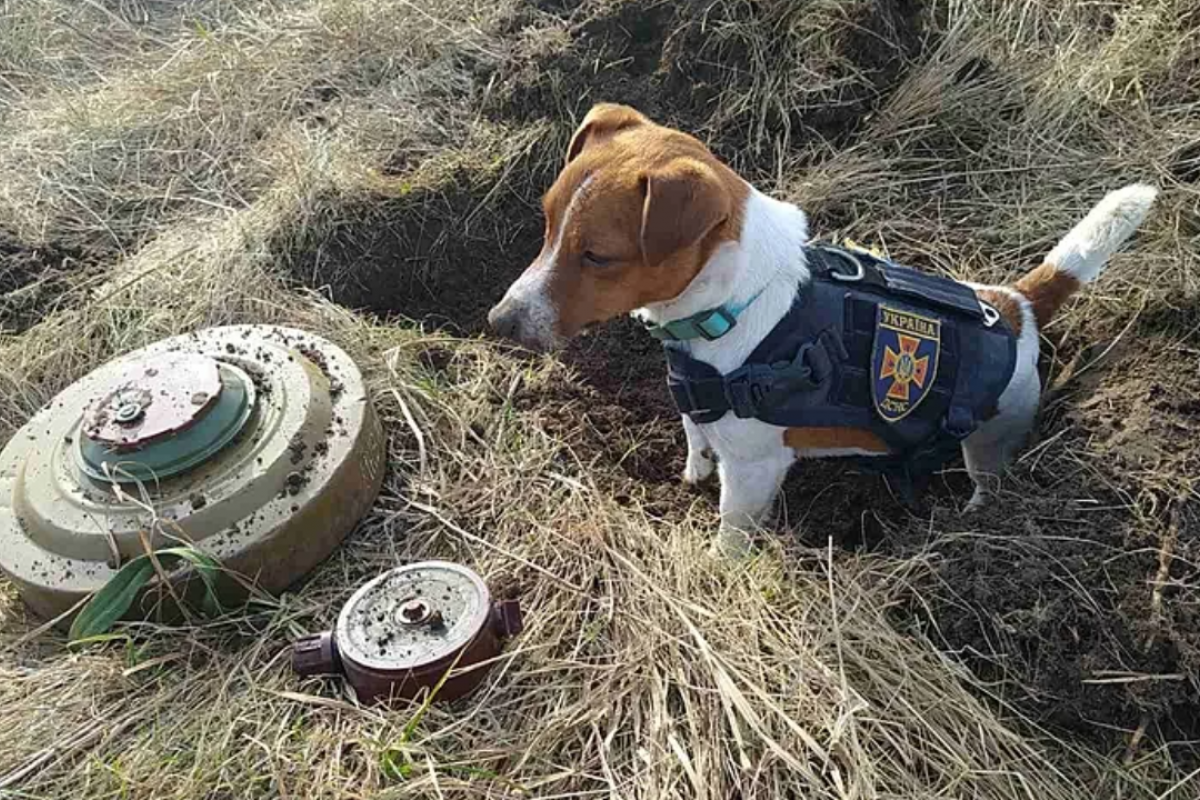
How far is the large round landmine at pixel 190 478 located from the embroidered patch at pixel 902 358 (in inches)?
62.9

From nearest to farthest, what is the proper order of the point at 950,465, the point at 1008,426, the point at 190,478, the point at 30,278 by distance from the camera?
the point at 190,478 < the point at 1008,426 < the point at 950,465 < the point at 30,278

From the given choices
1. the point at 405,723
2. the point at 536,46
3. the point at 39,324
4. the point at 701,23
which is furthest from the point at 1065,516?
the point at 39,324

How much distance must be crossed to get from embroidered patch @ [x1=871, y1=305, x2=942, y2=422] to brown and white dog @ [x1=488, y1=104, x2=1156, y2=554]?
19 centimetres

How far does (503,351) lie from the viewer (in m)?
4.04

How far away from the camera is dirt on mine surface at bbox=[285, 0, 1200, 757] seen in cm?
245

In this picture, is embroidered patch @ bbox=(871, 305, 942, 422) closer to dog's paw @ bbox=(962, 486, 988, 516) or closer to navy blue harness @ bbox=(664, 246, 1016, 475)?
navy blue harness @ bbox=(664, 246, 1016, 475)

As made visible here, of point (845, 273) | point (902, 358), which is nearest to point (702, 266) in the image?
point (845, 273)

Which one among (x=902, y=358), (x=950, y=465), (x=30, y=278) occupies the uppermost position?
(x=902, y=358)

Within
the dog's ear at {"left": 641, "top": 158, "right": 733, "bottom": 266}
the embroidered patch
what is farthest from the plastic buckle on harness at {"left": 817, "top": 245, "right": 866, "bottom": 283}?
the dog's ear at {"left": 641, "top": 158, "right": 733, "bottom": 266}

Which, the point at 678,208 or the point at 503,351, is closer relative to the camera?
the point at 678,208

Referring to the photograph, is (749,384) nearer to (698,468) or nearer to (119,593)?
(698,468)

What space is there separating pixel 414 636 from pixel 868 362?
4.80 ft

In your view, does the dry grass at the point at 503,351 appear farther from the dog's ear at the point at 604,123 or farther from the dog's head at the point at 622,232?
the dog's ear at the point at 604,123

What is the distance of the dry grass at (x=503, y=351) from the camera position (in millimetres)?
2451
